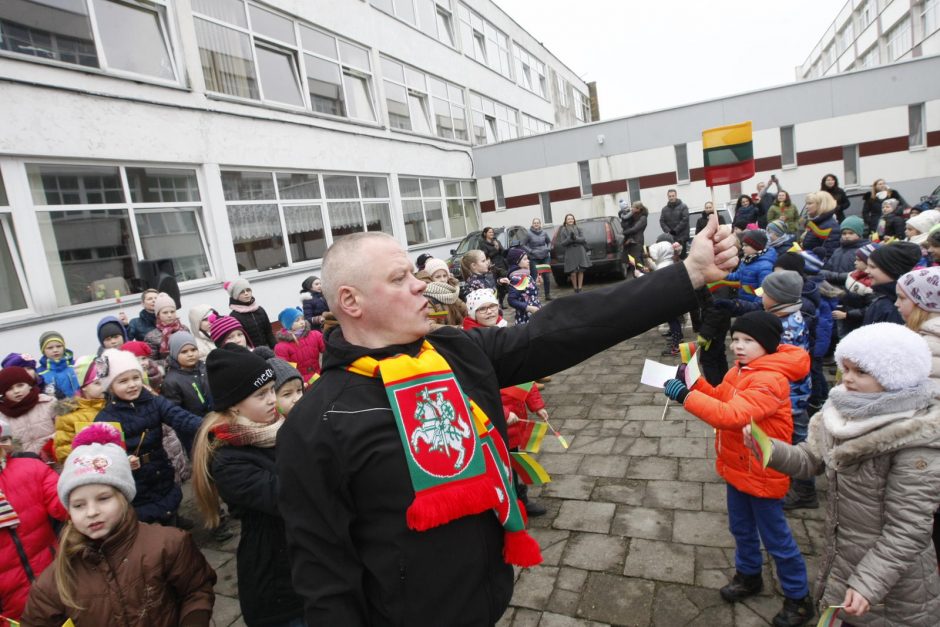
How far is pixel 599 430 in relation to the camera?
204 inches

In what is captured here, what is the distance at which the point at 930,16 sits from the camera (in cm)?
2545

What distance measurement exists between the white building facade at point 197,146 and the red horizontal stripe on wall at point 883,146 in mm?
14556

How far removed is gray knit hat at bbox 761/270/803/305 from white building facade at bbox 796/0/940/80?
24.0 meters

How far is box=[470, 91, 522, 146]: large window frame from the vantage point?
22.6 meters

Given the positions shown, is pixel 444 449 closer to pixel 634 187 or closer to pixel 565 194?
pixel 634 187

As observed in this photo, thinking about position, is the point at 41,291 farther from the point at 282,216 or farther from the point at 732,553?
the point at 732,553

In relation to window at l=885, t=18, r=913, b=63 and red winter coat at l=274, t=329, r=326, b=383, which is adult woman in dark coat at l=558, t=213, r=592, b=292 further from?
window at l=885, t=18, r=913, b=63

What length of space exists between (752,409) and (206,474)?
2650 millimetres

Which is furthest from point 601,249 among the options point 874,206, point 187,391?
point 187,391

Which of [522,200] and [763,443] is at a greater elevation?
[522,200]

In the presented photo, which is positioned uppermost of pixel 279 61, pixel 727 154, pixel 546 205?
pixel 279 61

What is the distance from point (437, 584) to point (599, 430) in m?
4.11

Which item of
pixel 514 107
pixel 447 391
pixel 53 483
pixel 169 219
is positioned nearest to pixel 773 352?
pixel 447 391

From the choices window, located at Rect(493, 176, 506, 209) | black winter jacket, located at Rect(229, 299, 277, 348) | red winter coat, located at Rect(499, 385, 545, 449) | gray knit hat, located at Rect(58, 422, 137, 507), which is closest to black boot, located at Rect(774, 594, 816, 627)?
red winter coat, located at Rect(499, 385, 545, 449)
